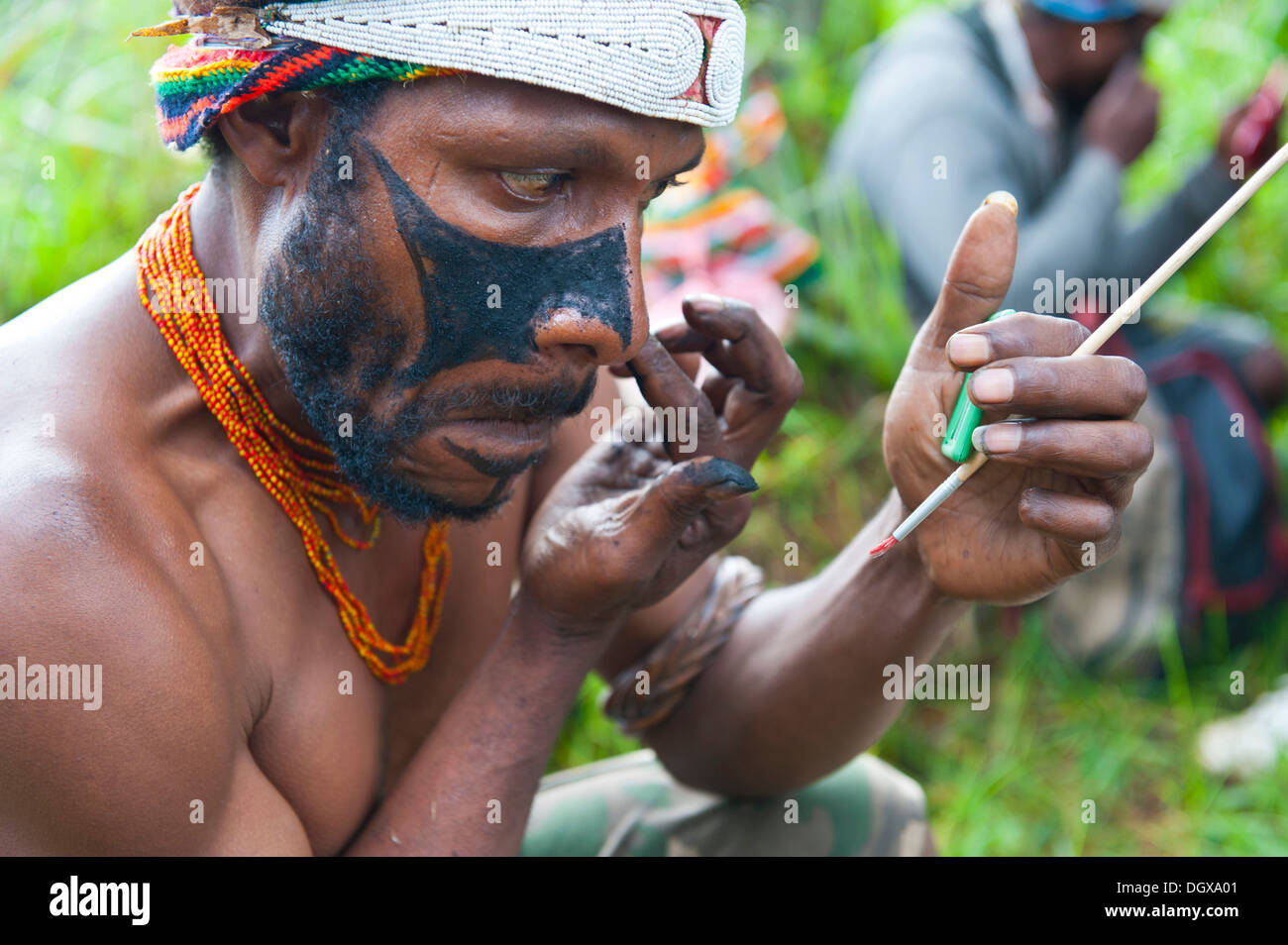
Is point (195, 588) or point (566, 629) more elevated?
point (195, 588)

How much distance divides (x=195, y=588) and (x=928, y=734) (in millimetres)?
2868

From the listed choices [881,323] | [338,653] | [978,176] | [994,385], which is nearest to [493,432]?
[338,653]

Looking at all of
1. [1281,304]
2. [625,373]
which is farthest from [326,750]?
[1281,304]

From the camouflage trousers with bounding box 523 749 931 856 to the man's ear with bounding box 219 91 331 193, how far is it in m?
1.36

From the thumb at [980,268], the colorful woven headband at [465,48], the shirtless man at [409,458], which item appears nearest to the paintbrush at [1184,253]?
the shirtless man at [409,458]

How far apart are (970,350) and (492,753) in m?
1.00

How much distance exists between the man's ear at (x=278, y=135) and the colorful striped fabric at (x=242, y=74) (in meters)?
0.02

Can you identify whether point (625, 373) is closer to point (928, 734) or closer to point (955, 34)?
point (928, 734)

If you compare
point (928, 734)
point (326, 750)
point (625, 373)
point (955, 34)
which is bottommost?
point (928, 734)

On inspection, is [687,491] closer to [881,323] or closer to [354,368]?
[354,368]

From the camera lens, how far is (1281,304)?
5195 mm

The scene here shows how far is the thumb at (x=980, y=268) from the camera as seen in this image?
1.74m

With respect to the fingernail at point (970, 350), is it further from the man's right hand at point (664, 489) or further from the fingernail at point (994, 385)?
the man's right hand at point (664, 489)

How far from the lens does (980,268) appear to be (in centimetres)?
177
